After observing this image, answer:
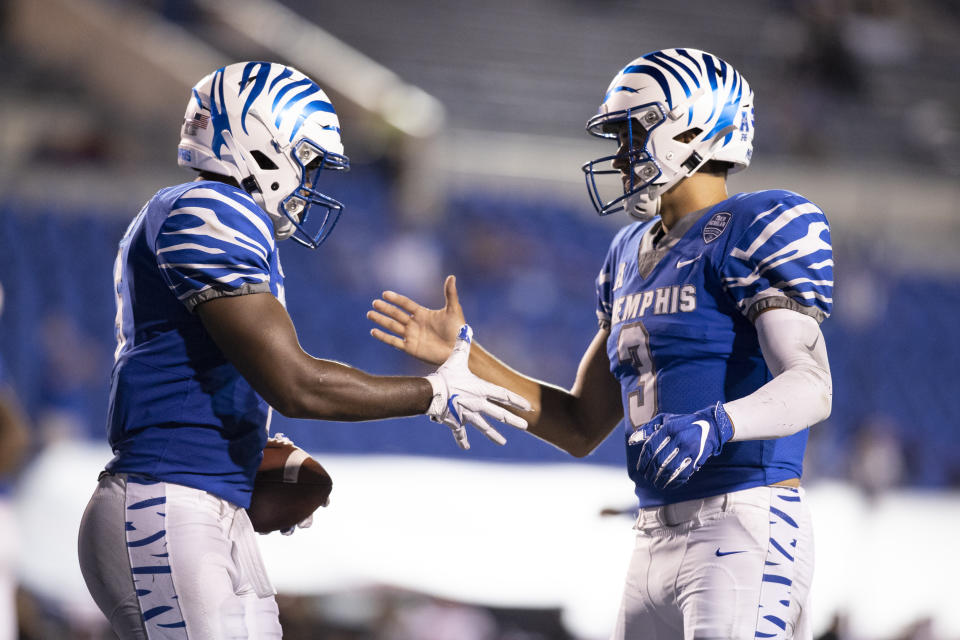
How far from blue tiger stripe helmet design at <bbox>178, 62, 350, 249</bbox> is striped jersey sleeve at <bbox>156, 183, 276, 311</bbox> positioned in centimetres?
25

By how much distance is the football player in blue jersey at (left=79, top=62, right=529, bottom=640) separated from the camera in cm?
249

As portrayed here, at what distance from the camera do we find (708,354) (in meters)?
2.74

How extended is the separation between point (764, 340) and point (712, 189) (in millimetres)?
618

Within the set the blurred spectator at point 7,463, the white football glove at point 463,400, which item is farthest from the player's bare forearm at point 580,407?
the blurred spectator at point 7,463

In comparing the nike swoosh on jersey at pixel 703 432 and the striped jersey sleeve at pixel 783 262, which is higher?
the striped jersey sleeve at pixel 783 262

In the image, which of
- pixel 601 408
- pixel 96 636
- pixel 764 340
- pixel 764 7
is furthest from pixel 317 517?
pixel 764 7

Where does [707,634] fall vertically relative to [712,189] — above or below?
below

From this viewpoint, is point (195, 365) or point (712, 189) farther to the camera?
point (712, 189)

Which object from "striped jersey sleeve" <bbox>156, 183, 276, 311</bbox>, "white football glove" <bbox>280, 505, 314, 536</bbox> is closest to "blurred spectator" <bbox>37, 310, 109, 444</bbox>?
"white football glove" <bbox>280, 505, 314, 536</bbox>

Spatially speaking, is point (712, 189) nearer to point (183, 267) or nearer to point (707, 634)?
point (707, 634)

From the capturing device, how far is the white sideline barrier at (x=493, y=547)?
5148 mm

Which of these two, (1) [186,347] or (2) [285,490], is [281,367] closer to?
(1) [186,347]

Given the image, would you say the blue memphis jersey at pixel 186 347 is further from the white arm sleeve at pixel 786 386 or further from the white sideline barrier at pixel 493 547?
the white sideline barrier at pixel 493 547

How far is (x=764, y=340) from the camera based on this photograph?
2.59 meters
